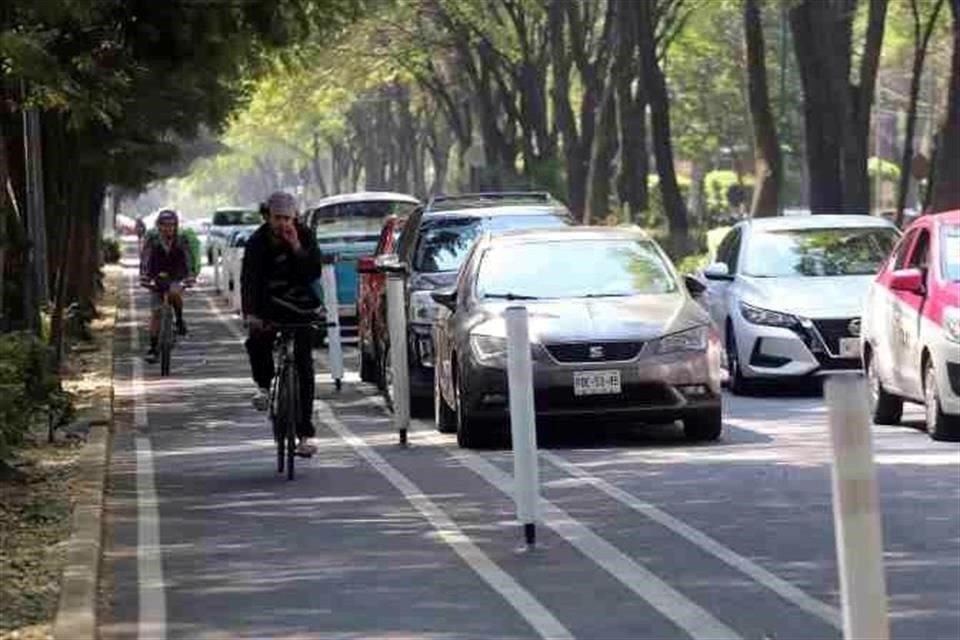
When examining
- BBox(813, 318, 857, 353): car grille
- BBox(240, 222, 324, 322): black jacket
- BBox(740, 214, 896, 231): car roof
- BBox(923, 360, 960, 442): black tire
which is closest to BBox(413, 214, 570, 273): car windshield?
BBox(740, 214, 896, 231): car roof

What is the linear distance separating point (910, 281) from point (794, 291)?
4.23 m

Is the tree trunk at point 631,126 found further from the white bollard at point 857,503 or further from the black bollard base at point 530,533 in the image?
the white bollard at point 857,503

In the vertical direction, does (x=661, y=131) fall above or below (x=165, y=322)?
above

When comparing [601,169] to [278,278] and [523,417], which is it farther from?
[523,417]

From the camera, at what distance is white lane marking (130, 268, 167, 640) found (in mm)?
9711

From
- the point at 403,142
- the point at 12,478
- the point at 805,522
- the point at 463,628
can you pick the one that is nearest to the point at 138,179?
the point at 12,478

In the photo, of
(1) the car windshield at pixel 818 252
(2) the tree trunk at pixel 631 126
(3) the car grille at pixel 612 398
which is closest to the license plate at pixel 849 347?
(1) the car windshield at pixel 818 252

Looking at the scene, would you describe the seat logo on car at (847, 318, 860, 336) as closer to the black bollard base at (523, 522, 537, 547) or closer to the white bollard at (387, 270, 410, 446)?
the white bollard at (387, 270, 410, 446)

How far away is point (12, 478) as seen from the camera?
46.6ft

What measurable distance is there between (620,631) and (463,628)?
649 millimetres

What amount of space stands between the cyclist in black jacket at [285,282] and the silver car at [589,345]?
161 cm

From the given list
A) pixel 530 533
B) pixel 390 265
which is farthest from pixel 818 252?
pixel 530 533

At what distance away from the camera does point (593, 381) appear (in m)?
15.8

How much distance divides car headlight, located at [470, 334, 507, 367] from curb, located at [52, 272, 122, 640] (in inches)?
106
